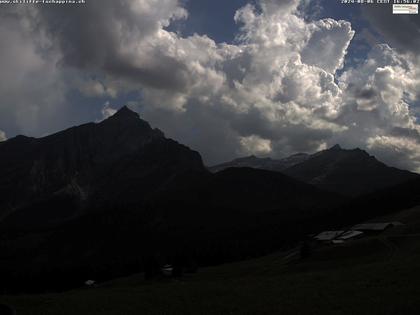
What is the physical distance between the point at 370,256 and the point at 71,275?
456 feet

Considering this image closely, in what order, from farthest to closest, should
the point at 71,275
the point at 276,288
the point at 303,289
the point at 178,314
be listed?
the point at 71,275 < the point at 276,288 < the point at 303,289 < the point at 178,314

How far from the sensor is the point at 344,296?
46906mm

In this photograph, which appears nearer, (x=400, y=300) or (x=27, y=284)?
(x=400, y=300)

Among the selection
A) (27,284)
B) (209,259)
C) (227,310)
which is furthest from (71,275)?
(227,310)

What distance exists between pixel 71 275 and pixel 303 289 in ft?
522

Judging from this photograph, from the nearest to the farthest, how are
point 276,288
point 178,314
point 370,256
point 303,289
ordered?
point 178,314 < point 303,289 < point 276,288 < point 370,256

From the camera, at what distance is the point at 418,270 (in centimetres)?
5650

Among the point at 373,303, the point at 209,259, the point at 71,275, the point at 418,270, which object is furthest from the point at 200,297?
the point at 71,275

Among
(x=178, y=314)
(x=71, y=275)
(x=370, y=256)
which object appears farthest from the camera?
(x=71, y=275)

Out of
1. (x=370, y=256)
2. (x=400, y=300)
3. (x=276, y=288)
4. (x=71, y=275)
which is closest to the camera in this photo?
(x=400, y=300)

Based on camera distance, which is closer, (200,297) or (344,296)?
(344,296)

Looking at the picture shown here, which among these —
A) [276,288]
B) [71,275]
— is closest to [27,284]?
[71,275]

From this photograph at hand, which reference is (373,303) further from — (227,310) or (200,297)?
(200,297)

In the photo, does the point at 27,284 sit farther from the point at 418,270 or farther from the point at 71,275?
the point at 418,270
